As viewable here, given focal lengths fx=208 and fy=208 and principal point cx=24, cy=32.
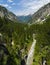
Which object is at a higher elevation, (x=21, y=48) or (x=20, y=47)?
(x=20, y=47)

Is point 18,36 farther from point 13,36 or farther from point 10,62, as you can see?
point 10,62

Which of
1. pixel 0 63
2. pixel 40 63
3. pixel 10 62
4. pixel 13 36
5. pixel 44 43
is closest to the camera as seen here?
pixel 0 63

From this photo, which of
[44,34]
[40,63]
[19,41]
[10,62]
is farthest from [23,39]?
[10,62]

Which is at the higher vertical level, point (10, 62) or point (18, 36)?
point (18, 36)

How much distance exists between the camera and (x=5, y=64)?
264 feet

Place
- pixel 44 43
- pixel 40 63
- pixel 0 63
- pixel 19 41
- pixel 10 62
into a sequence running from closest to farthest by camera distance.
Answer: pixel 0 63, pixel 10 62, pixel 40 63, pixel 44 43, pixel 19 41

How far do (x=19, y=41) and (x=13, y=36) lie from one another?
11.4 metres

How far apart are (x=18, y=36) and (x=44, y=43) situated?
96.1 feet

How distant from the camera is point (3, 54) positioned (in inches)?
3265

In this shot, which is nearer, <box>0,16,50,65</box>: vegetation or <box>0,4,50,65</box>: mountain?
<box>0,16,50,65</box>: vegetation

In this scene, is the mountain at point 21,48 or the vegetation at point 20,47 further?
the mountain at point 21,48

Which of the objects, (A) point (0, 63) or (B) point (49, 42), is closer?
(A) point (0, 63)

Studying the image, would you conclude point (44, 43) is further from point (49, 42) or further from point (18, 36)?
point (18, 36)

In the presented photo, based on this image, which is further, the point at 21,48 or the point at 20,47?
the point at 20,47
